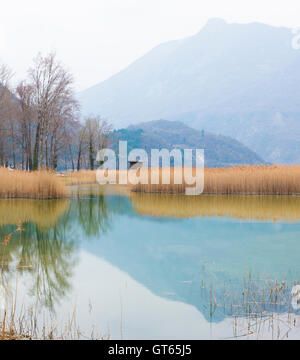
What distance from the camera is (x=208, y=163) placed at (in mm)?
94312

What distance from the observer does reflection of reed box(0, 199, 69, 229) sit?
1006 cm

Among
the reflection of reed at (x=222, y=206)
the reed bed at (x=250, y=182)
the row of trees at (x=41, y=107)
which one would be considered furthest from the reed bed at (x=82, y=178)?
the reflection of reed at (x=222, y=206)

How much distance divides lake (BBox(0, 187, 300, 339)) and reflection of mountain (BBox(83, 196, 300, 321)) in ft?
0.05

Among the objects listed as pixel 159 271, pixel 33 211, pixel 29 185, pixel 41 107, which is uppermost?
pixel 41 107

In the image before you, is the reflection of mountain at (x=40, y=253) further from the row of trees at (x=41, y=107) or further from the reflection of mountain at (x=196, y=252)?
the row of trees at (x=41, y=107)

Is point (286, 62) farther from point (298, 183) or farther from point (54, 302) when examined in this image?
point (54, 302)

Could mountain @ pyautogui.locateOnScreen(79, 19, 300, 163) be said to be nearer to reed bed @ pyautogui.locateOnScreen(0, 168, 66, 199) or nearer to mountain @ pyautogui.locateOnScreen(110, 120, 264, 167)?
mountain @ pyautogui.locateOnScreen(110, 120, 264, 167)

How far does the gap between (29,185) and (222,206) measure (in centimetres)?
687

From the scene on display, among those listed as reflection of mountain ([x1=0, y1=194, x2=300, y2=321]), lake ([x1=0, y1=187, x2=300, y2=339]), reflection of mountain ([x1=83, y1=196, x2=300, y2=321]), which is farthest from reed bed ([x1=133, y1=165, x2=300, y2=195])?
reflection of mountain ([x1=83, y1=196, x2=300, y2=321])

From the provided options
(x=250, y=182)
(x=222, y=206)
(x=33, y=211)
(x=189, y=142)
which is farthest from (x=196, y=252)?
(x=189, y=142)

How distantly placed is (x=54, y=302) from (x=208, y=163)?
91150 millimetres

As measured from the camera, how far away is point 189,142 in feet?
330

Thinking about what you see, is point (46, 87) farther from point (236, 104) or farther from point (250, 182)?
point (236, 104)

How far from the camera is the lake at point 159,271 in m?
3.87
